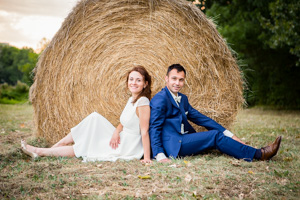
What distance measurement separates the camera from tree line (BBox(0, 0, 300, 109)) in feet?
27.3

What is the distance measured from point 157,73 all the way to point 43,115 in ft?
6.27

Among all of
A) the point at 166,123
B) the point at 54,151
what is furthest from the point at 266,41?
the point at 54,151

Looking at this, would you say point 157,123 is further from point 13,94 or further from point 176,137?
point 13,94

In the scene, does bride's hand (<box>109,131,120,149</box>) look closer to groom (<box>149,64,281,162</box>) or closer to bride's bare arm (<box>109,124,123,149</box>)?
bride's bare arm (<box>109,124,123,149</box>)

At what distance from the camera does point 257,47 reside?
10953 mm

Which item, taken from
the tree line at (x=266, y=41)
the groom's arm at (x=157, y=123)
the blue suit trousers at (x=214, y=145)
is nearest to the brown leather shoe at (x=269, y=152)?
the blue suit trousers at (x=214, y=145)

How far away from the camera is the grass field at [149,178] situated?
2469 mm

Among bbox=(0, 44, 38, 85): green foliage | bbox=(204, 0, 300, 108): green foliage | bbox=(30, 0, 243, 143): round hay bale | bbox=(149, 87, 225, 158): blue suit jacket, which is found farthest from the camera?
bbox=(0, 44, 38, 85): green foliage

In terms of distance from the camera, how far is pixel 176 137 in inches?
144

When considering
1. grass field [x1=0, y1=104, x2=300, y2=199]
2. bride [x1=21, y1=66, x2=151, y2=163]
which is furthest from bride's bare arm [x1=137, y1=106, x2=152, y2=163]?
grass field [x1=0, y1=104, x2=300, y2=199]

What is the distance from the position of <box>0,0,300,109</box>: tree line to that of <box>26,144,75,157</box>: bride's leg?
5742 mm

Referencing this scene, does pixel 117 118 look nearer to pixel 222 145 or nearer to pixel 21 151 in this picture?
pixel 21 151

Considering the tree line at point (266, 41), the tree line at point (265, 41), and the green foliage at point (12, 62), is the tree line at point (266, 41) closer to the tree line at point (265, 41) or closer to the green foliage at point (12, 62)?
the tree line at point (265, 41)

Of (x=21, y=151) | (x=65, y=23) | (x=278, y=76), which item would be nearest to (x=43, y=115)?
(x=21, y=151)
